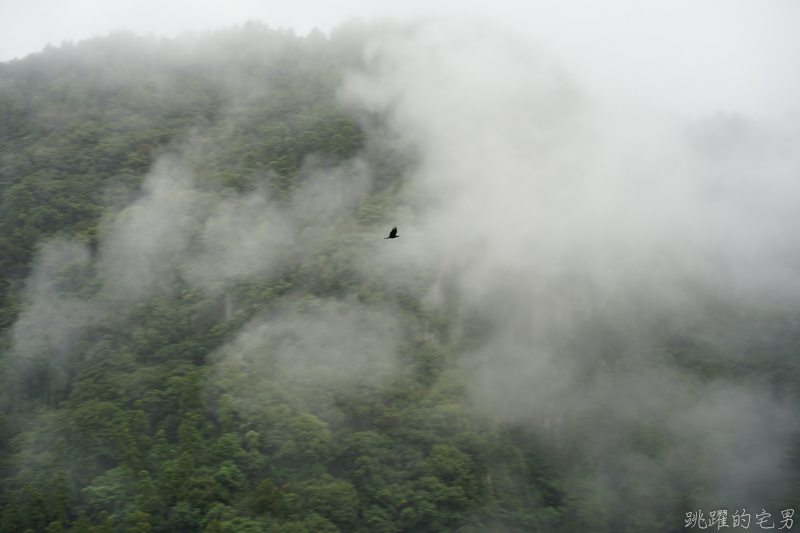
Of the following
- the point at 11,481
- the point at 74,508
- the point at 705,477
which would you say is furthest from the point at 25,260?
the point at 705,477

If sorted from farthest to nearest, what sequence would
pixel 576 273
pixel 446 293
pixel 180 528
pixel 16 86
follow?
1. pixel 16 86
2. pixel 576 273
3. pixel 446 293
4. pixel 180 528

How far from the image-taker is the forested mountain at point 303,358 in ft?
135

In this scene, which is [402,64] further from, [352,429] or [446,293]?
[352,429]

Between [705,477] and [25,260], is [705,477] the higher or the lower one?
the lower one

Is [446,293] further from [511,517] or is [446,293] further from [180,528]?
[180,528]

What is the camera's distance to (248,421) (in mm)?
43906

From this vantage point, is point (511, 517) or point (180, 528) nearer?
point (180, 528)

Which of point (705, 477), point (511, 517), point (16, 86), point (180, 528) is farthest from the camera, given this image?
point (16, 86)

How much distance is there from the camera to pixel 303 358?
4872 cm

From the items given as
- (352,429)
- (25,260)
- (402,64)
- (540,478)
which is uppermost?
(402,64)

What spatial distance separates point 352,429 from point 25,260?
32.5 metres

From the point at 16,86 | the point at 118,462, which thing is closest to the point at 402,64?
the point at 16,86

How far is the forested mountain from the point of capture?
41.1 m

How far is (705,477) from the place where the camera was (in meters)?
43.4
